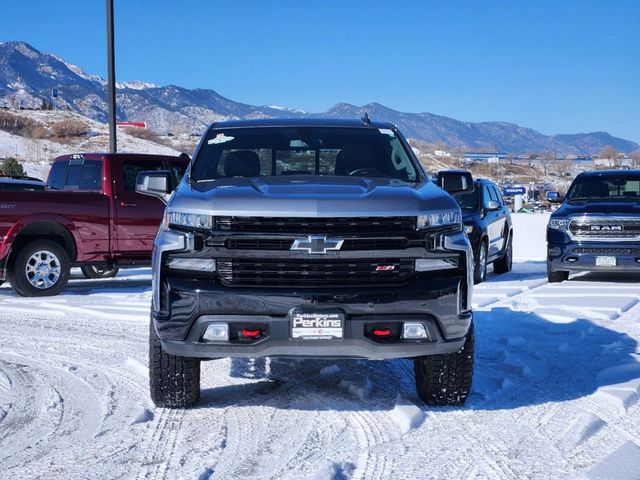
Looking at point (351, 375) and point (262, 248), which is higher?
point (262, 248)

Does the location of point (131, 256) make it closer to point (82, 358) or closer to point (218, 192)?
point (82, 358)

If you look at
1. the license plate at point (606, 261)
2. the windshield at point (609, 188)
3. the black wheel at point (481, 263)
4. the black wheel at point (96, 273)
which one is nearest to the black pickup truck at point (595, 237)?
the license plate at point (606, 261)

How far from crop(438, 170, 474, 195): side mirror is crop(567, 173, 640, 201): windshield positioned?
7561 mm

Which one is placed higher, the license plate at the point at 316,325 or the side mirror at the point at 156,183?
the side mirror at the point at 156,183

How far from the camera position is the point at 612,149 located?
6588 cm

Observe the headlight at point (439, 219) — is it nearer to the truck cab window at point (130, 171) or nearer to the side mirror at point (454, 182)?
the side mirror at point (454, 182)

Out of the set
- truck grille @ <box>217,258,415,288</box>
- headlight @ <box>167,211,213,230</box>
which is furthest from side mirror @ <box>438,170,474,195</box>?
headlight @ <box>167,211,213,230</box>

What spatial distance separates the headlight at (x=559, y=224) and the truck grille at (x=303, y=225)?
8473 mm

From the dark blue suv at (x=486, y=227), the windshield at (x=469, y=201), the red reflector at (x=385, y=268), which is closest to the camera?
the red reflector at (x=385, y=268)

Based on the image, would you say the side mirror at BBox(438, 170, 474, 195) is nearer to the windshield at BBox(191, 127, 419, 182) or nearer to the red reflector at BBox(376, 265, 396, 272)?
the windshield at BBox(191, 127, 419, 182)

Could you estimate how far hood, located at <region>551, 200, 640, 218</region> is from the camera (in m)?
12.1

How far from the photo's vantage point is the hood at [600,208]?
1209cm

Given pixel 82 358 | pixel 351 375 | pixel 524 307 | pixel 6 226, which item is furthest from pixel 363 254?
pixel 6 226

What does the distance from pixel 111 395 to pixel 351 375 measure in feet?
5.49
